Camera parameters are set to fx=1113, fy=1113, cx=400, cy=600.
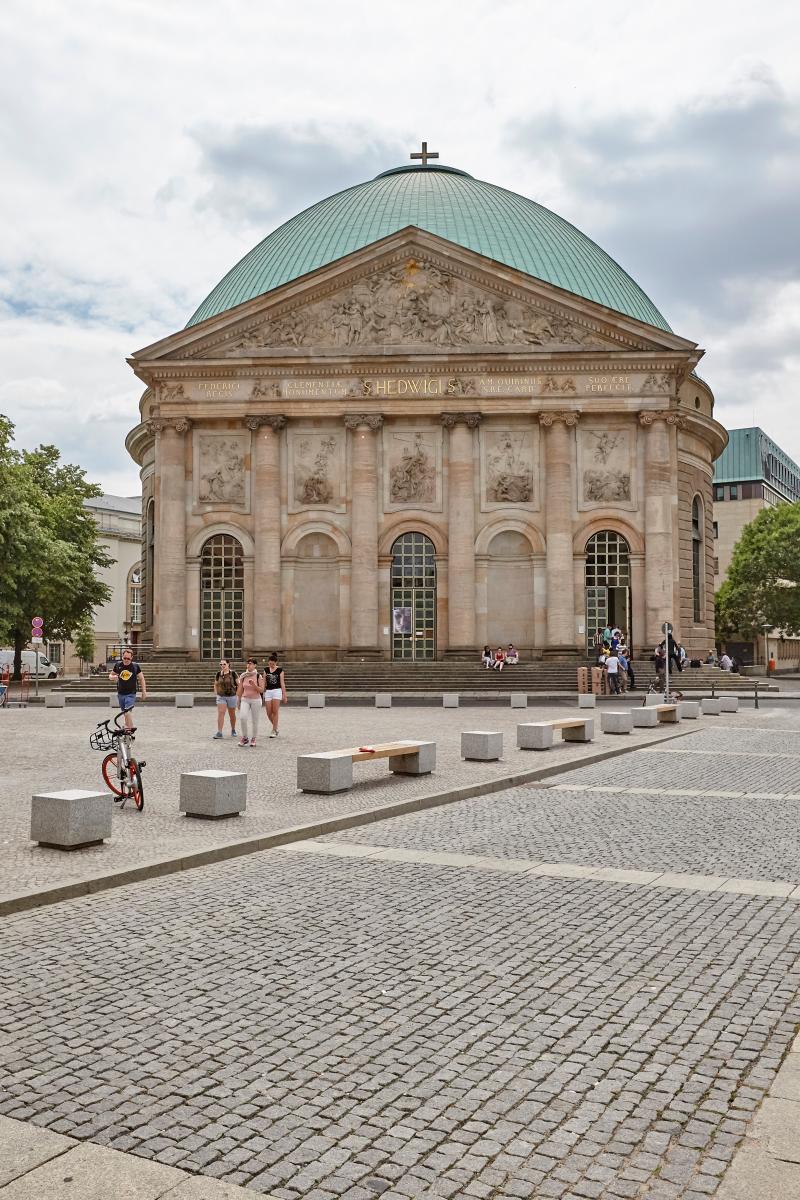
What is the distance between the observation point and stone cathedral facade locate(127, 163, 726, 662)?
48.5m

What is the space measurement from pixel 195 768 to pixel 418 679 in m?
27.2

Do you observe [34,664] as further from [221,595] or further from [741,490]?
[741,490]

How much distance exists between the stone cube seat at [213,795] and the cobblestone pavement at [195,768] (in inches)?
7.1

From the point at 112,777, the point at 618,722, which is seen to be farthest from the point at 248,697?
the point at 618,722

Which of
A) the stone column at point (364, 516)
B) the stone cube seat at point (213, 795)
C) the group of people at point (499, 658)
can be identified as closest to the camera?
the stone cube seat at point (213, 795)

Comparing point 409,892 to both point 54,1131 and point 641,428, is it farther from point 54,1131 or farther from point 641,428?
point 641,428

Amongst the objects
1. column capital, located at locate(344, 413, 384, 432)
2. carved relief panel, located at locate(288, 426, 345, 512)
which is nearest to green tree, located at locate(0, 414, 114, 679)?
carved relief panel, located at locate(288, 426, 345, 512)

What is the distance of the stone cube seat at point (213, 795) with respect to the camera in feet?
40.2

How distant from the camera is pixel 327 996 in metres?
6.34

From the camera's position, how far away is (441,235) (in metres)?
55.2

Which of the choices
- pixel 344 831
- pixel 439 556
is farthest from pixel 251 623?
pixel 344 831

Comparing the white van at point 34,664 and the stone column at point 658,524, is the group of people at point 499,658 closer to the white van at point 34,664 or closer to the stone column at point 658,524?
the stone column at point 658,524

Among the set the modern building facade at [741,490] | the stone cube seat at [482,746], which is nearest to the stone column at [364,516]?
the stone cube seat at [482,746]

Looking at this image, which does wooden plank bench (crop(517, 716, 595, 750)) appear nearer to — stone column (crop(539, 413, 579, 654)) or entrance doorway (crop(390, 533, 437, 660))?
stone column (crop(539, 413, 579, 654))
